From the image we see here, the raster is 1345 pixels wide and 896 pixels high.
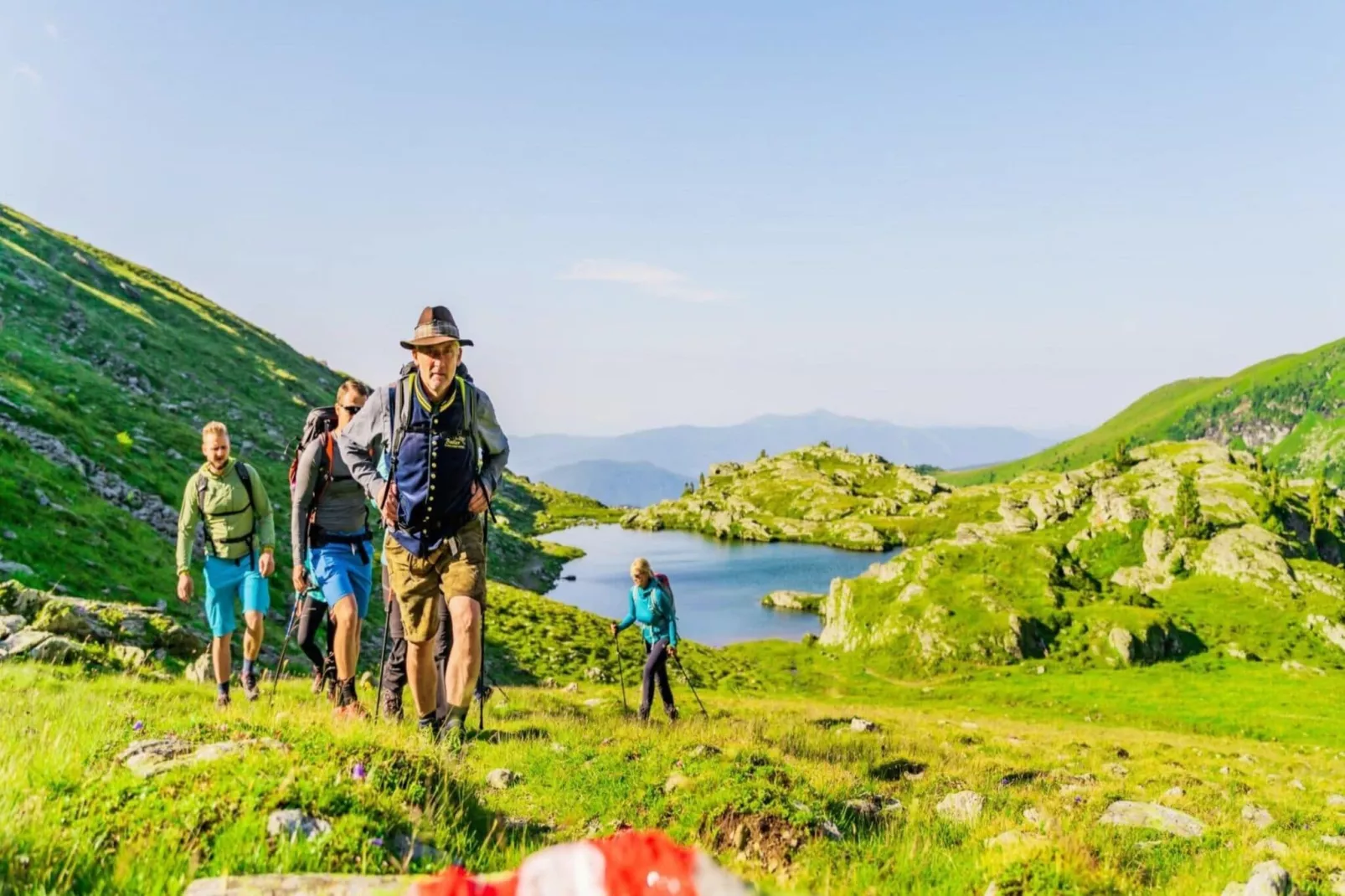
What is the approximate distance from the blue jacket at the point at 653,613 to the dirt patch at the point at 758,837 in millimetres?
8190

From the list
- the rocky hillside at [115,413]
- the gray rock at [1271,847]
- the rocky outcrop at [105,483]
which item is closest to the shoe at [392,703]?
the gray rock at [1271,847]

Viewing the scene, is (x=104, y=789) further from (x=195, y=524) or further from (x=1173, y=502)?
(x=1173, y=502)

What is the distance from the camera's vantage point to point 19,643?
12.1 meters

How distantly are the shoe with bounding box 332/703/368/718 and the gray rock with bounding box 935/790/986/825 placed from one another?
6.20m

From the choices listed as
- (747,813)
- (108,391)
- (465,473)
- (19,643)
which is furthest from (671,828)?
(108,391)

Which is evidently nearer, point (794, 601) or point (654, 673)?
point (654, 673)

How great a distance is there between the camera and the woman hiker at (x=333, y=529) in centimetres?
975

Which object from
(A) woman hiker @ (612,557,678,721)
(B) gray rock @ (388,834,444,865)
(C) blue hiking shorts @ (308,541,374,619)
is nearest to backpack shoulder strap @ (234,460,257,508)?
(C) blue hiking shorts @ (308,541,374,619)

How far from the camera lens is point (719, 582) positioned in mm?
147625

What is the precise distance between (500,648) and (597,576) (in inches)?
3311

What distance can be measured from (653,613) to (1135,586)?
370 feet

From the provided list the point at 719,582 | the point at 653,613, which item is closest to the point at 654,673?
the point at 653,613

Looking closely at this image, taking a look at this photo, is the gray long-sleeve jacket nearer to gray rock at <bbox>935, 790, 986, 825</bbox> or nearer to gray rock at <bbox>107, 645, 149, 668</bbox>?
gray rock at <bbox>935, 790, 986, 825</bbox>

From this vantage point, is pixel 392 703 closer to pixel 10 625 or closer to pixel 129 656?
pixel 129 656
